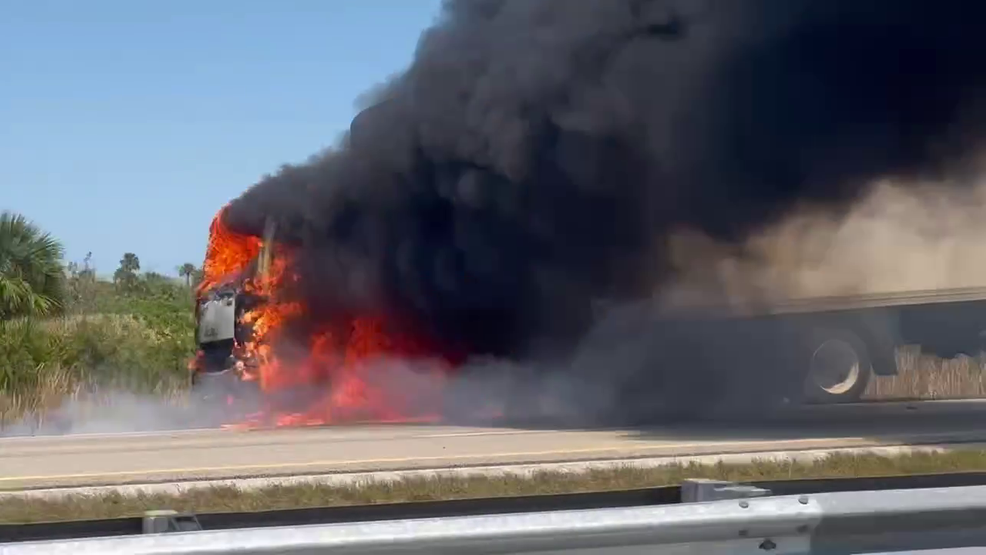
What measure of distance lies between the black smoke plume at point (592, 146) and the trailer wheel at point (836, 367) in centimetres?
283

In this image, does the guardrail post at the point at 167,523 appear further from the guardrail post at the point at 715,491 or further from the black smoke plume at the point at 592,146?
the black smoke plume at the point at 592,146

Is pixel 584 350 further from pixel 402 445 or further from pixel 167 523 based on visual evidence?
pixel 167 523

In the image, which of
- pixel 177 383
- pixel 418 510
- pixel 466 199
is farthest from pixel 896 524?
pixel 177 383

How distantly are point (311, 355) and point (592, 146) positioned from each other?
18.0 ft

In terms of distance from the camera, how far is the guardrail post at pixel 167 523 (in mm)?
3160

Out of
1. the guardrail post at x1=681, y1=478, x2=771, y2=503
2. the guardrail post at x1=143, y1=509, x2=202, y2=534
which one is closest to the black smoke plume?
the guardrail post at x1=681, y1=478, x2=771, y2=503

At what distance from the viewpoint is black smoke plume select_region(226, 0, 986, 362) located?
1487 cm

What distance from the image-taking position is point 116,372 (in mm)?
20969

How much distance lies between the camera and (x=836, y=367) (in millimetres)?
18891

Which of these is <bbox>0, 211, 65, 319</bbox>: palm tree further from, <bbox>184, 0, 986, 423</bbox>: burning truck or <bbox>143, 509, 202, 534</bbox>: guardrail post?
<bbox>143, 509, 202, 534</bbox>: guardrail post

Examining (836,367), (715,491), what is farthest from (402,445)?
(715,491)

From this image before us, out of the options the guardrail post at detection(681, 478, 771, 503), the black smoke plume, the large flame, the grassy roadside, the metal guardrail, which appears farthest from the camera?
the large flame

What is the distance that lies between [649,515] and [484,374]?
15.3m

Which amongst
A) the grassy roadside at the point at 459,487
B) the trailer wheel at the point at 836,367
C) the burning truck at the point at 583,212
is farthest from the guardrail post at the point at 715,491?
the trailer wheel at the point at 836,367
